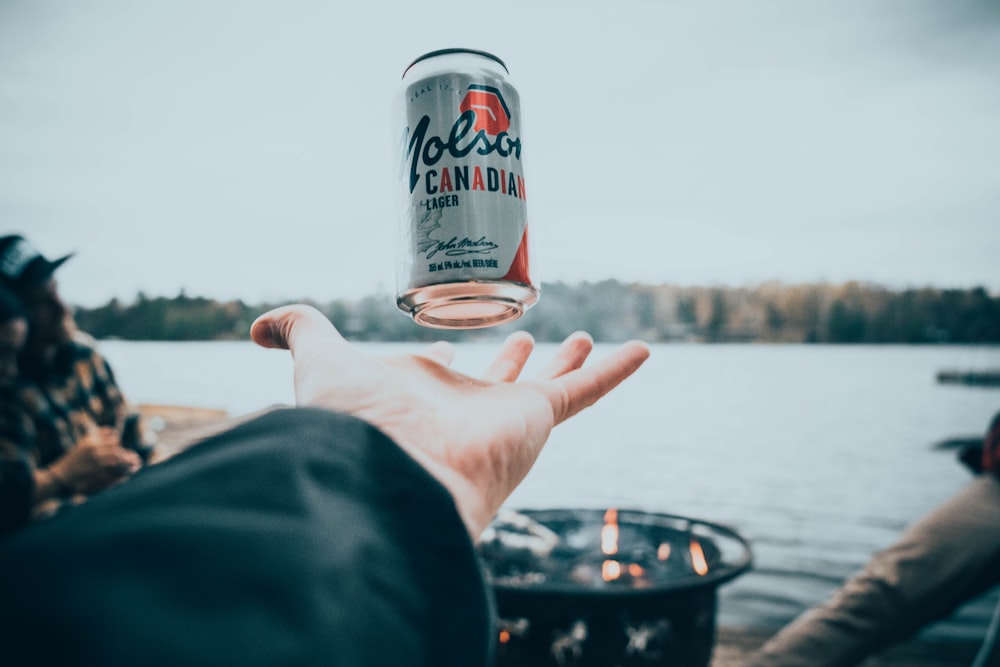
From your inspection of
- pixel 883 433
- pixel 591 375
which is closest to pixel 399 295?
pixel 591 375

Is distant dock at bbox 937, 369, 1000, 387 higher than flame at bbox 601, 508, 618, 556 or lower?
lower

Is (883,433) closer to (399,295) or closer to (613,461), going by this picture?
(613,461)

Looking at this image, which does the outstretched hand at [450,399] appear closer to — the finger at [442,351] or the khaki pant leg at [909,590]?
the finger at [442,351]

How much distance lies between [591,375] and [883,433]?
15.2 metres

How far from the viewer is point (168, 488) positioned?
510 millimetres

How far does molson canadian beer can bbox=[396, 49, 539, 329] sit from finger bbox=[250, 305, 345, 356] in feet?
0.54

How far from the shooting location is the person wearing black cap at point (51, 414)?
2.03 meters

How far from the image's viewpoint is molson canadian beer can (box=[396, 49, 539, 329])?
3.51ft

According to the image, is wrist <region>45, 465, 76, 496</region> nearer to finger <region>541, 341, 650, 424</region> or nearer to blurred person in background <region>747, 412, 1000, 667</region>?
finger <region>541, 341, 650, 424</region>

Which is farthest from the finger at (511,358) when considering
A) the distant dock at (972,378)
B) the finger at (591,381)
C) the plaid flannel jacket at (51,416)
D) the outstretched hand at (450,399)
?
the distant dock at (972,378)

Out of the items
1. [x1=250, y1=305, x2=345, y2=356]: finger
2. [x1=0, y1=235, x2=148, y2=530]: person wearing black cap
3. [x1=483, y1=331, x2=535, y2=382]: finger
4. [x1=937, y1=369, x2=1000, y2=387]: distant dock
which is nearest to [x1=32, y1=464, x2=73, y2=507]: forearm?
[x1=0, y1=235, x2=148, y2=530]: person wearing black cap

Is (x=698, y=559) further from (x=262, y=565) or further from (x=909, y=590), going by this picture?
(x=262, y=565)

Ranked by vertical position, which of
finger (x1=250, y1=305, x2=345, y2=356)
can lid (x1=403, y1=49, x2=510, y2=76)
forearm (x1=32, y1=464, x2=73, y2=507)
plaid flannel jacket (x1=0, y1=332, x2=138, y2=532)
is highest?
can lid (x1=403, y1=49, x2=510, y2=76)
